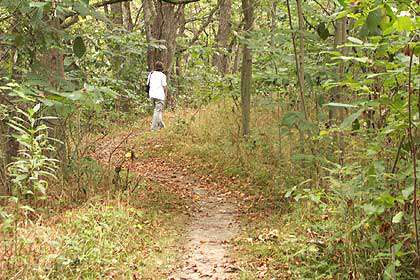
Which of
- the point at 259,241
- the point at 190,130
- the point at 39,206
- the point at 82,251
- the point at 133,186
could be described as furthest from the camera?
the point at 190,130

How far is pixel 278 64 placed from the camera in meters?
9.60

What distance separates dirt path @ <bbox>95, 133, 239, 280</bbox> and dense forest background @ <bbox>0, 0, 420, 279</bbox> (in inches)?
11.8

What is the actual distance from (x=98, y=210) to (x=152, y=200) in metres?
1.67

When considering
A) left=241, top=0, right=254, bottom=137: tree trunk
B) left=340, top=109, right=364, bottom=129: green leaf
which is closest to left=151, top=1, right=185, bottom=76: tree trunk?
left=241, top=0, right=254, bottom=137: tree trunk

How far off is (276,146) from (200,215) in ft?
8.39

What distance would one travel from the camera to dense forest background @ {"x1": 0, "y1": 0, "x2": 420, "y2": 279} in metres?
3.87

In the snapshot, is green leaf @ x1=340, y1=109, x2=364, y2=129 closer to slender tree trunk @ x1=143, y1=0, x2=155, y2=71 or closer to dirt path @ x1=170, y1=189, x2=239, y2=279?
dirt path @ x1=170, y1=189, x2=239, y2=279

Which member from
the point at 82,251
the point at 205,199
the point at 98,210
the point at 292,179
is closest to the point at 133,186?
the point at 205,199

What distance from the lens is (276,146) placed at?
9.86 meters

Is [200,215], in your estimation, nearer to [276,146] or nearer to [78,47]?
[276,146]

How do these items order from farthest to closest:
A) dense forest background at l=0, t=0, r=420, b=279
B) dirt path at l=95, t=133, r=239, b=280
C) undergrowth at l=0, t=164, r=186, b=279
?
dirt path at l=95, t=133, r=239, b=280, undergrowth at l=0, t=164, r=186, b=279, dense forest background at l=0, t=0, r=420, b=279

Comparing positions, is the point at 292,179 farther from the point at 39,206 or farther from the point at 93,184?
the point at 39,206

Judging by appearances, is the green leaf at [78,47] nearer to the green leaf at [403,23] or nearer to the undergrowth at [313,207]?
the undergrowth at [313,207]

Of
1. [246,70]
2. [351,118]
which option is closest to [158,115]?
[246,70]
